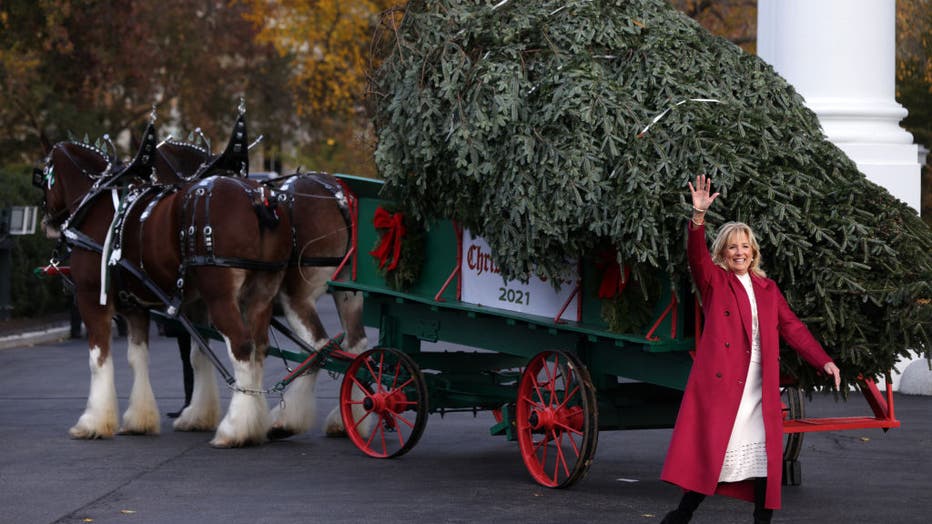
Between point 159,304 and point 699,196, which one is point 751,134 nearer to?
point 699,196

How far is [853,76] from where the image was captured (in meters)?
15.0

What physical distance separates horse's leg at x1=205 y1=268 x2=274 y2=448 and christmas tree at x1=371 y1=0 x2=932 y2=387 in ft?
6.02

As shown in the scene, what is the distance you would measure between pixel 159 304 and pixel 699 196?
5553 mm

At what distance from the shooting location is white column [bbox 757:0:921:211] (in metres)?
14.8

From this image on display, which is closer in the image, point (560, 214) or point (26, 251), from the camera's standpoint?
point (560, 214)

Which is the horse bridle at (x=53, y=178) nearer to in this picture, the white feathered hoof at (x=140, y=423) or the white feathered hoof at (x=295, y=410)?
the white feathered hoof at (x=140, y=423)

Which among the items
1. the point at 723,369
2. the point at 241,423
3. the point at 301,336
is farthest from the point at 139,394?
the point at 723,369

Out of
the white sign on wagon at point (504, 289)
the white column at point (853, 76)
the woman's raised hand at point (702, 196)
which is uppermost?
the white column at point (853, 76)

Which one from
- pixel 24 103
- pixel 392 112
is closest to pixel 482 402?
pixel 392 112

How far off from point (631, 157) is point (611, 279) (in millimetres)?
677

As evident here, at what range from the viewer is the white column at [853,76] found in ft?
48.5

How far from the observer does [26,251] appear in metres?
23.4

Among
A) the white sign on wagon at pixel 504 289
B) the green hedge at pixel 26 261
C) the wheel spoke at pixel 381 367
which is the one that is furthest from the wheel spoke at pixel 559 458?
the green hedge at pixel 26 261

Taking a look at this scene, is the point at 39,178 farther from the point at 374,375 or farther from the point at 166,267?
the point at 374,375
